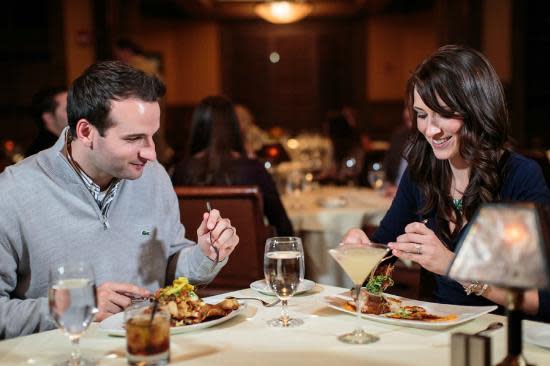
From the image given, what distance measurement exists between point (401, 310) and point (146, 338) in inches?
26.9

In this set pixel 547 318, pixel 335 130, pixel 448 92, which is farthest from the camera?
pixel 335 130

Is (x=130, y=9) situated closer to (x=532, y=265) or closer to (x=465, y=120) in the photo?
(x=465, y=120)

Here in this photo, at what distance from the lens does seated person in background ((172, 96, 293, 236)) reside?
3.84 meters

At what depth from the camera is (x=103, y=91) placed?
77.1 inches

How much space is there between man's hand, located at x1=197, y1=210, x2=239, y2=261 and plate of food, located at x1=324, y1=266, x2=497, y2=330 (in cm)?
35

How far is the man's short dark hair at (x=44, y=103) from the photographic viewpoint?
4262mm

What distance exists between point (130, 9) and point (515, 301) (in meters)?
7.83

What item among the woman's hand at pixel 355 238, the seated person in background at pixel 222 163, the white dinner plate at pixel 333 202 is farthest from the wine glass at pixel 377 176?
the woman's hand at pixel 355 238

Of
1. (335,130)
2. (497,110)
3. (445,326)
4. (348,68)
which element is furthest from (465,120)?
(348,68)

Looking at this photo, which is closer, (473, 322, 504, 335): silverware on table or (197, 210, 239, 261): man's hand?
(473, 322, 504, 335): silverware on table

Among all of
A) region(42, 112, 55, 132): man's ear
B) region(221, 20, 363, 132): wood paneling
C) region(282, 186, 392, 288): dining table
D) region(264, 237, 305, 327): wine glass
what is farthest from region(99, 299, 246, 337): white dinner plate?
region(221, 20, 363, 132): wood paneling

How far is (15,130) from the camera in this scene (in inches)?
330

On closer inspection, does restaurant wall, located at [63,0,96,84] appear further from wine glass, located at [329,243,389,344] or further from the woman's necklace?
wine glass, located at [329,243,389,344]

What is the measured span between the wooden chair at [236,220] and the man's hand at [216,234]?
4.02ft
